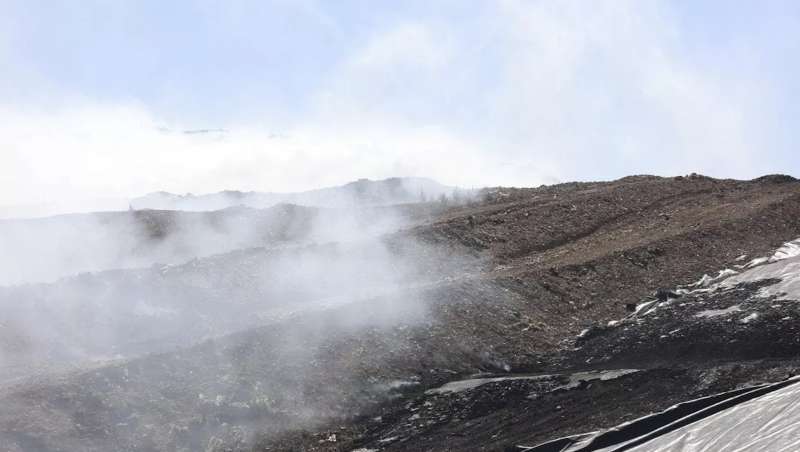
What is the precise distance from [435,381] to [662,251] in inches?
335

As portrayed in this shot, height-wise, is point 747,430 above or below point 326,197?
below

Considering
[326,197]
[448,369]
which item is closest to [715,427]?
[448,369]

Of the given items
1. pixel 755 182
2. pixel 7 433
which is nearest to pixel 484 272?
pixel 7 433

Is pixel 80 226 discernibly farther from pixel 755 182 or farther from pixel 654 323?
pixel 755 182

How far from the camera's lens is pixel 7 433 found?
9.75 meters

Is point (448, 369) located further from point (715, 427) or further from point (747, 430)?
point (747, 430)

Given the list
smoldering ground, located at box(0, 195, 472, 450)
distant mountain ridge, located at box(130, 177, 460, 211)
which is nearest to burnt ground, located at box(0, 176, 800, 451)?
smoldering ground, located at box(0, 195, 472, 450)

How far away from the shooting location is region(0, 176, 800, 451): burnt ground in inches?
407

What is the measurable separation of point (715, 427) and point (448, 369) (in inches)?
196

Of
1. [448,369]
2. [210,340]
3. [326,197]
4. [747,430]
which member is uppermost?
[326,197]

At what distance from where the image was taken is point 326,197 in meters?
31.5

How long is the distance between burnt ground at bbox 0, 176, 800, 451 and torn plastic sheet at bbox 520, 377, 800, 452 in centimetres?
40

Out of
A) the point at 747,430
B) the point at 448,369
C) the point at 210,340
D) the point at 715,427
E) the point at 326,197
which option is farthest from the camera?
the point at 326,197

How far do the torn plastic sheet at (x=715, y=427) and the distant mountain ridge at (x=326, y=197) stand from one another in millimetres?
19883
